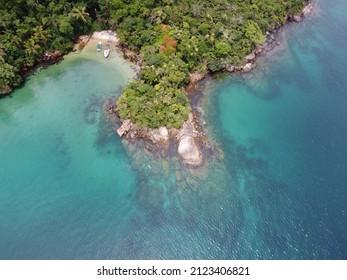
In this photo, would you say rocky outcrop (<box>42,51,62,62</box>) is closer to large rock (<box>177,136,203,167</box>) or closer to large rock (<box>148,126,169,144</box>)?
large rock (<box>148,126,169,144</box>)

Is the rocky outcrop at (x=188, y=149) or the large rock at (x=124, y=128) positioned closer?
the rocky outcrop at (x=188, y=149)

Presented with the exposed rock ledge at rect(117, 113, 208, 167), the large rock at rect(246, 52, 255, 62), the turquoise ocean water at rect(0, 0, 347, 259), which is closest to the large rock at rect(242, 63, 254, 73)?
the large rock at rect(246, 52, 255, 62)

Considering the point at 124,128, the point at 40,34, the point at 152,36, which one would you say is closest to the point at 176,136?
the point at 124,128

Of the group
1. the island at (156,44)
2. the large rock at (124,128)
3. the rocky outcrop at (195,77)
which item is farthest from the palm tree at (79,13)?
the large rock at (124,128)

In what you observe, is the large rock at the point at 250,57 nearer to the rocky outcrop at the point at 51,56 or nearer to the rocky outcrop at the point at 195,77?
the rocky outcrop at the point at 195,77

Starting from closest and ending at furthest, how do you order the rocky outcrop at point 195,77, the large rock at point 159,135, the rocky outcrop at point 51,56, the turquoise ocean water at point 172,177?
the turquoise ocean water at point 172,177, the large rock at point 159,135, the rocky outcrop at point 51,56, the rocky outcrop at point 195,77

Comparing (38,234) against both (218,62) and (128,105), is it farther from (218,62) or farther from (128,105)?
(218,62)
